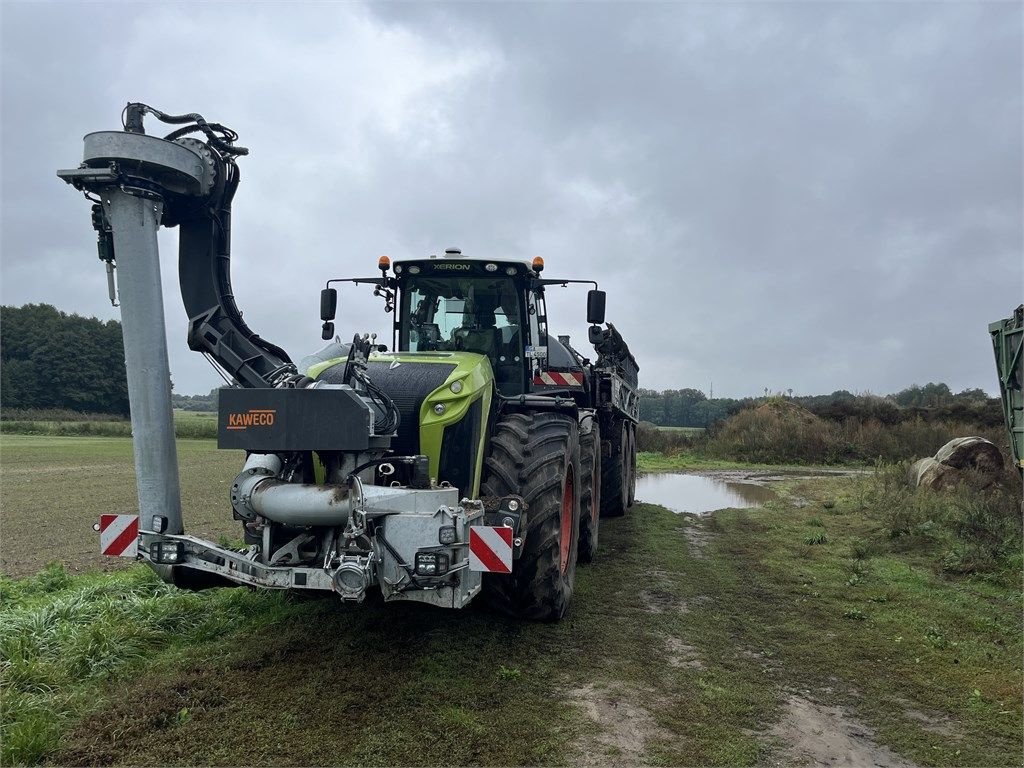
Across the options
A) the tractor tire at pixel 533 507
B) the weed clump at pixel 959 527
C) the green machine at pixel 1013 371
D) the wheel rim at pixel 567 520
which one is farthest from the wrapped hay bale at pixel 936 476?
the tractor tire at pixel 533 507

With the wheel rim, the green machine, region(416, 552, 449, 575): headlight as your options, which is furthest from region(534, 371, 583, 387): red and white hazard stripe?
the green machine

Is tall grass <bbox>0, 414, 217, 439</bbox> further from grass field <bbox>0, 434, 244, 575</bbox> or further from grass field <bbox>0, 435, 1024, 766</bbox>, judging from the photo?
grass field <bbox>0, 435, 1024, 766</bbox>

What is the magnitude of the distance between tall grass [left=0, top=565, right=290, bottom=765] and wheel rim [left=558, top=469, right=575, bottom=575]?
2.32 meters

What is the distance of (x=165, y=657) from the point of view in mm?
5086

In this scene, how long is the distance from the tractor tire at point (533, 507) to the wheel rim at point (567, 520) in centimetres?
25

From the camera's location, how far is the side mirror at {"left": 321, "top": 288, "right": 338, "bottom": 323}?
26.0 feet

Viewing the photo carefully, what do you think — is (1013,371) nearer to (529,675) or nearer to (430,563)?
(529,675)

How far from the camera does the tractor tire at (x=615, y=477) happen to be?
39.5 ft

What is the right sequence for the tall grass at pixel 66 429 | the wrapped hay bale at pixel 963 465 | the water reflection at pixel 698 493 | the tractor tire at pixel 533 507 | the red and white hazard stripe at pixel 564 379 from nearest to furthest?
the tractor tire at pixel 533 507 → the red and white hazard stripe at pixel 564 379 → the wrapped hay bale at pixel 963 465 → the water reflection at pixel 698 493 → the tall grass at pixel 66 429

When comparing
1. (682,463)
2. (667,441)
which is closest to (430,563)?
(682,463)

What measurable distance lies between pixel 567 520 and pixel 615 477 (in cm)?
567

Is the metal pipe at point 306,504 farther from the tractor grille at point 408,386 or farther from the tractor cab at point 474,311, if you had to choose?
the tractor cab at point 474,311

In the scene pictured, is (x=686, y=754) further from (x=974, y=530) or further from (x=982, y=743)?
(x=974, y=530)

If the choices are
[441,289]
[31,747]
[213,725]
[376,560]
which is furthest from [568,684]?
[441,289]
